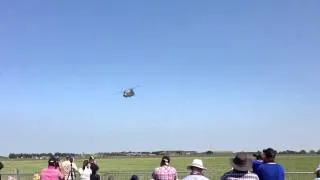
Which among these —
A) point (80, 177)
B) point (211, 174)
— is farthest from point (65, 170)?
point (211, 174)

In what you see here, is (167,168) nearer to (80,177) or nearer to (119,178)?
(80,177)

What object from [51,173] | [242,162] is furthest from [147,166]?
[242,162]

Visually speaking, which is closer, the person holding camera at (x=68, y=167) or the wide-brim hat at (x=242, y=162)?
the wide-brim hat at (x=242, y=162)

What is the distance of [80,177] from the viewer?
19.1 m

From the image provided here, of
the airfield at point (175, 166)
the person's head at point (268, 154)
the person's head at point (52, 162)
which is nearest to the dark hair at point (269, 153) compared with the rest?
the person's head at point (268, 154)

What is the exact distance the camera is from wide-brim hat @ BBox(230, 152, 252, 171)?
25.2 feet

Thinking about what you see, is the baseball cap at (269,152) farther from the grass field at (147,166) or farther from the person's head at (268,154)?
the grass field at (147,166)

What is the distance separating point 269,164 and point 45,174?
4864mm

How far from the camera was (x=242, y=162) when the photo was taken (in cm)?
770

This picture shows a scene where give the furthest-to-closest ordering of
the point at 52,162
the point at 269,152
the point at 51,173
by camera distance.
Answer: the point at 52,162 → the point at 51,173 → the point at 269,152

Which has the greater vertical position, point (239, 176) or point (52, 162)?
point (52, 162)

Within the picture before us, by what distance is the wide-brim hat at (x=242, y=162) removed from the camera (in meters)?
7.68

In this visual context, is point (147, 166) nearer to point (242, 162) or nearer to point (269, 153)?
point (269, 153)

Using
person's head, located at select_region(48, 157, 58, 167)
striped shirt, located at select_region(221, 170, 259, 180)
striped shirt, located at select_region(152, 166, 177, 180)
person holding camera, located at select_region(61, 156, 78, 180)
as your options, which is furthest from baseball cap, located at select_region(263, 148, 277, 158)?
person holding camera, located at select_region(61, 156, 78, 180)
